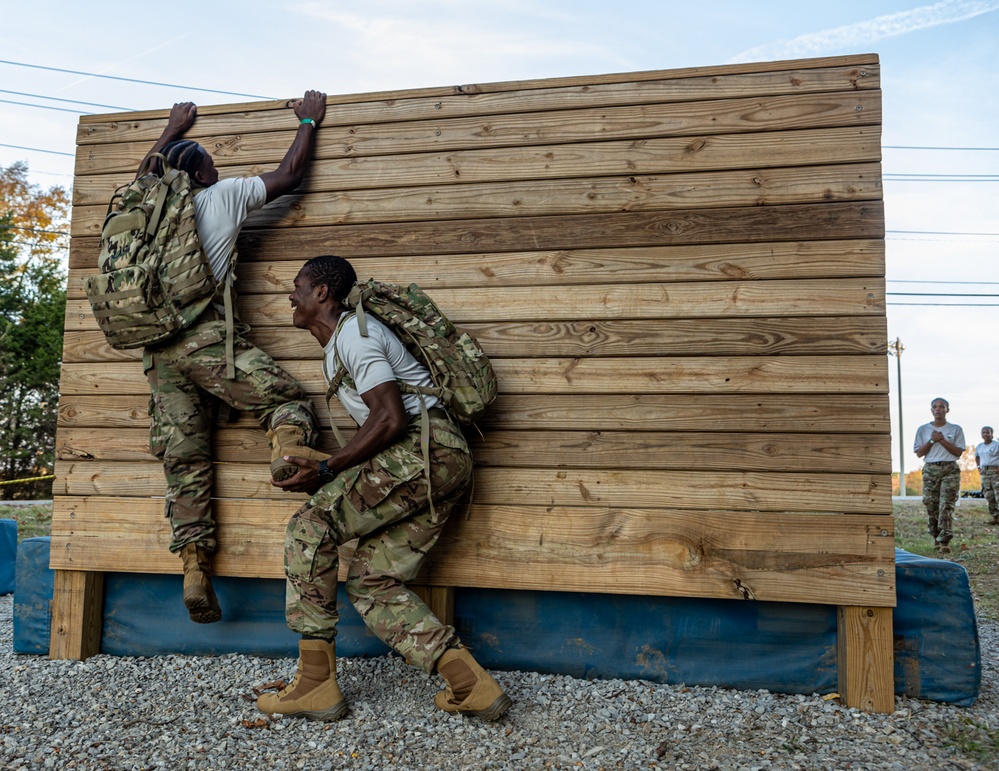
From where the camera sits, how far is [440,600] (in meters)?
4.06

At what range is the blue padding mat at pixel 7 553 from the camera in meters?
6.91

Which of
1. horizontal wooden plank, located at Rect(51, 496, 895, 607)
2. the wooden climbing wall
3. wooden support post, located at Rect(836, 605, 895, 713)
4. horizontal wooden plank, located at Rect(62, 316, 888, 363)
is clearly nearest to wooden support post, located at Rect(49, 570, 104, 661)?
the wooden climbing wall

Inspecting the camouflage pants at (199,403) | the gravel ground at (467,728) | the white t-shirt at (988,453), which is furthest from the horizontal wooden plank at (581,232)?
the white t-shirt at (988,453)

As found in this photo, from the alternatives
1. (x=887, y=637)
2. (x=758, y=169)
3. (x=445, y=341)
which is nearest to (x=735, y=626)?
(x=887, y=637)

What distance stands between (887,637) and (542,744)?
1715mm

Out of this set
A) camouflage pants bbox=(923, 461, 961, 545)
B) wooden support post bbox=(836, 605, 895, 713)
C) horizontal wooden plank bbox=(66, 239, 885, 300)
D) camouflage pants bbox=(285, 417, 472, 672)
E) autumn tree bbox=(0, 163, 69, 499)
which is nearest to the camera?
camouflage pants bbox=(285, 417, 472, 672)

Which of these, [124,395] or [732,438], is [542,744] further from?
[124,395]

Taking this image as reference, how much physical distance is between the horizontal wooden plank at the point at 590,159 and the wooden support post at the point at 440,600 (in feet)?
7.15

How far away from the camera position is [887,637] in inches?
145

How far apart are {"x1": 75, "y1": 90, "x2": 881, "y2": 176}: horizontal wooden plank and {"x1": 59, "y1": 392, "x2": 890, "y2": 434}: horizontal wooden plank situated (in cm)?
139

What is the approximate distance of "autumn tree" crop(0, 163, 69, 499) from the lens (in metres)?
22.1

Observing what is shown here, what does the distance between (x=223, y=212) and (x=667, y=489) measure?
274 centimetres

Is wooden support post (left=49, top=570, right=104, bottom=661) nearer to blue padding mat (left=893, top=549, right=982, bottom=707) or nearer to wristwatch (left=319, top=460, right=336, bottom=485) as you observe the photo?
wristwatch (left=319, top=460, right=336, bottom=485)

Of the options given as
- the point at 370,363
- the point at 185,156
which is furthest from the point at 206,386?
the point at 185,156
